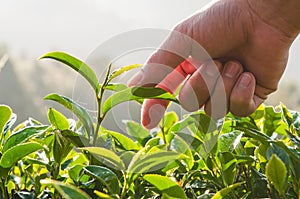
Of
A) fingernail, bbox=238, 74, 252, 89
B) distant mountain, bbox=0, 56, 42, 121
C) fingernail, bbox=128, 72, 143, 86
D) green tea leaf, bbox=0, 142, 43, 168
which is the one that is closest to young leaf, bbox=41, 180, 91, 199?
green tea leaf, bbox=0, 142, 43, 168

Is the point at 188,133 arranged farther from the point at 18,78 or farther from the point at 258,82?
the point at 18,78

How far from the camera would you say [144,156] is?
1.83 feet

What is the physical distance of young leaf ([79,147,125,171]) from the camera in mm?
519

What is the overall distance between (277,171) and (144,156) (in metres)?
0.14

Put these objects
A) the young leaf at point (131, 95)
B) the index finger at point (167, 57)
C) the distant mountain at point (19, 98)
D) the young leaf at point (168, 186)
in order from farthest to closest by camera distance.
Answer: the distant mountain at point (19, 98)
the index finger at point (167, 57)
the young leaf at point (131, 95)
the young leaf at point (168, 186)

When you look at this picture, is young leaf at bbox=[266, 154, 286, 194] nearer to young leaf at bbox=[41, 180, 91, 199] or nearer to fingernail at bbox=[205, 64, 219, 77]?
young leaf at bbox=[41, 180, 91, 199]

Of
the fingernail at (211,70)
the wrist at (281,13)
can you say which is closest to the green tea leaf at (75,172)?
the fingernail at (211,70)

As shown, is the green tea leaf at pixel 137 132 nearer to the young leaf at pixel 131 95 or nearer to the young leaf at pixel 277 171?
the young leaf at pixel 131 95

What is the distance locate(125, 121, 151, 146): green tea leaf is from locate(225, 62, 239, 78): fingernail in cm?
18

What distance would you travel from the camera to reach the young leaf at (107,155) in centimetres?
52

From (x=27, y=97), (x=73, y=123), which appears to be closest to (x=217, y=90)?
(x=73, y=123)

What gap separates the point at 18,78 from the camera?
6246 mm

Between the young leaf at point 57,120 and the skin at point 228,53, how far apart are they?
0.17m

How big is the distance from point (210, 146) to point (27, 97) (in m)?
5.59
